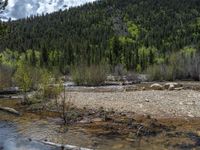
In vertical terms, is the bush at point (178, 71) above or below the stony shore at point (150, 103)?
above

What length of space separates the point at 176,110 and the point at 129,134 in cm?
636

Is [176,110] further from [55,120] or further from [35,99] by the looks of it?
[35,99]

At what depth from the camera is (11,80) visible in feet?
152

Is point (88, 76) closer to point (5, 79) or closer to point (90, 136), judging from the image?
point (5, 79)

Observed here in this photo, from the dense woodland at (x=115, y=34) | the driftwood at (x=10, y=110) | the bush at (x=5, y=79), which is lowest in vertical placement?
the driftwood at (x=10, y=110)

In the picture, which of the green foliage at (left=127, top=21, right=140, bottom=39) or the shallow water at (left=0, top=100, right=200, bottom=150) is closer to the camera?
the shallow water at (left=0, top=100, right=200, bottom=150)

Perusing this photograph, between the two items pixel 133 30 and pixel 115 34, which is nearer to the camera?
pixel 115 34

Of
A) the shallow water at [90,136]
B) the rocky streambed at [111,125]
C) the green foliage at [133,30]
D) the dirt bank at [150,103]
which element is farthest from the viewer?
the green foliage at [133,30]

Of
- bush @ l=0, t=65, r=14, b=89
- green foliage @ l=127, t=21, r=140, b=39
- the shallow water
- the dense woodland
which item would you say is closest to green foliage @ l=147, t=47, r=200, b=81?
bush @ l=0, t=65, r=14, b=89

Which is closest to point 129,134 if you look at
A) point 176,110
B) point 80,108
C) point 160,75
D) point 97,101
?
point 176,110

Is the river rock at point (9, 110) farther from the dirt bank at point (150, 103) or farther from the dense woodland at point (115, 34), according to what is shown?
the dense woodland at point (115, 34)

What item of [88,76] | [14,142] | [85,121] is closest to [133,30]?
[88,76]

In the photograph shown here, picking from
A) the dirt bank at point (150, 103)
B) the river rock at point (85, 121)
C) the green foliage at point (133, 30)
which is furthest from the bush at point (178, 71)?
the green foliage at point (133, 30)

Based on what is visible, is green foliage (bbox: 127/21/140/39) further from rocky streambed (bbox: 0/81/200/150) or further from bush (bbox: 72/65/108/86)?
rocky streambed (bbox: 0/81/200/150)
